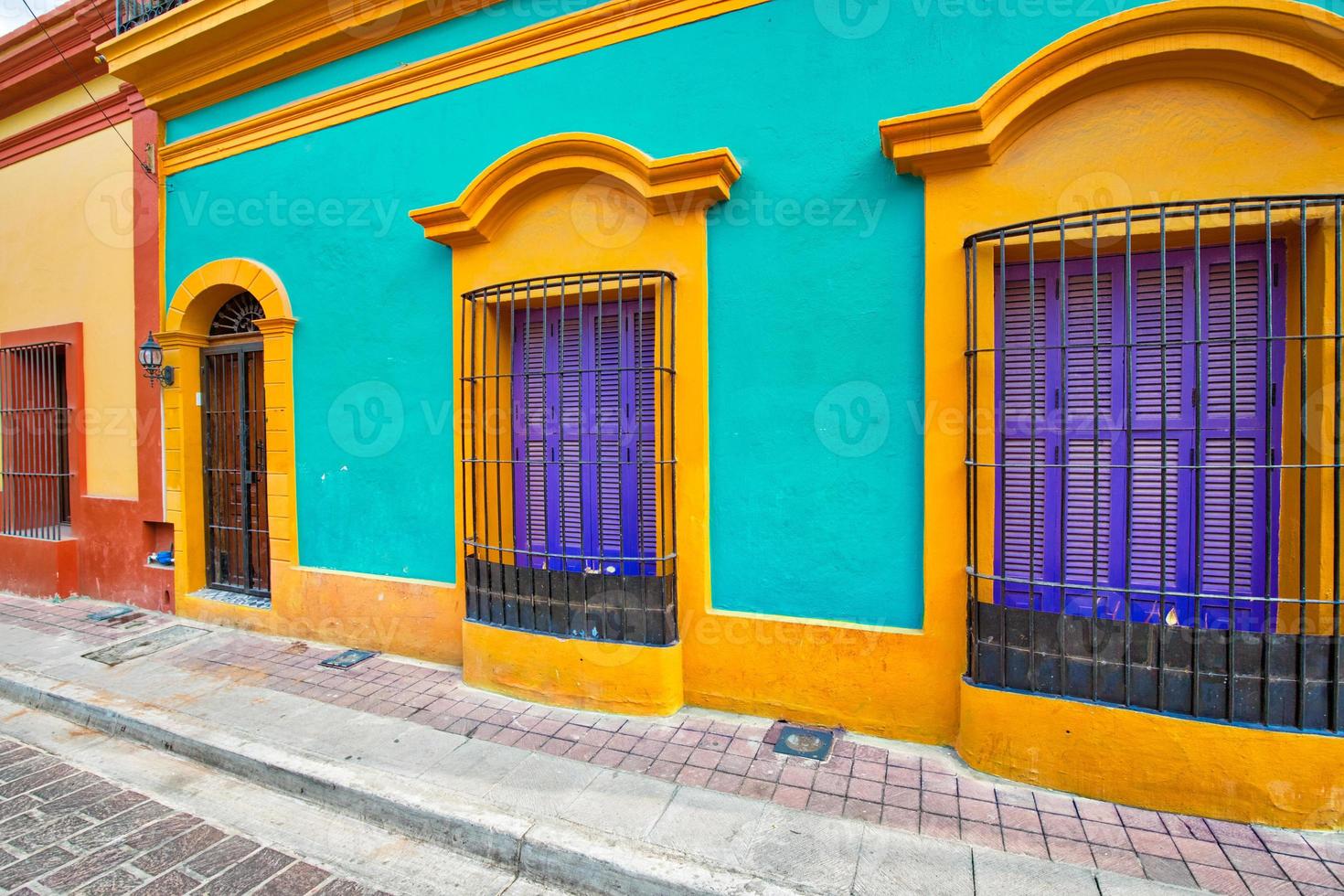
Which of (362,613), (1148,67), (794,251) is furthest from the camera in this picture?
(362,613)

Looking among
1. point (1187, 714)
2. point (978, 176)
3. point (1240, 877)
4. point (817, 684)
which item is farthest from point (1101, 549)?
Answer: point (978, 176)

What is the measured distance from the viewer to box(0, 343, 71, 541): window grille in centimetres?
704

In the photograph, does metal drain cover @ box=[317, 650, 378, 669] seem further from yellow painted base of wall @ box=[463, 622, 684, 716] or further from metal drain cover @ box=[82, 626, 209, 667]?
metal drain cover @ box=[82, 626, 209, 667]

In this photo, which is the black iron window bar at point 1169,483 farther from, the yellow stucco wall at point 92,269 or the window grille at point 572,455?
the yellow stucco wall at point 92,269

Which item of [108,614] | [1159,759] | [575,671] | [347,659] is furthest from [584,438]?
[108,614]

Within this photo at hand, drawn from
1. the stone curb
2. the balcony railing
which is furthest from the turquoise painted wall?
the balcony railing

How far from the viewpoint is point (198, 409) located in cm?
625

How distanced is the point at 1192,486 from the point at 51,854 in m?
5.83

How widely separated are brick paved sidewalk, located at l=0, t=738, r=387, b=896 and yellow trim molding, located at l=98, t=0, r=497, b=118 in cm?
543

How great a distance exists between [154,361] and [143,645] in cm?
264

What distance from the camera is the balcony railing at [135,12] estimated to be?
6.04 meters

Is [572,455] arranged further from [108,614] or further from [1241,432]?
[108,614]

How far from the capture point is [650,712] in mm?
3990

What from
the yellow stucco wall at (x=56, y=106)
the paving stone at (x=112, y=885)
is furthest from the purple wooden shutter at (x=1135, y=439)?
the yellow stucco wall at (x=56, y=106)
